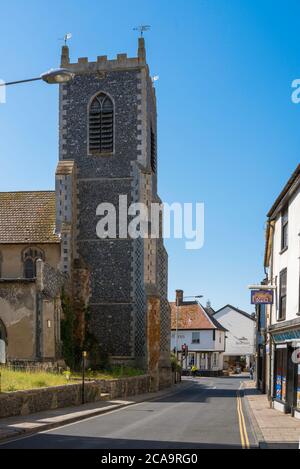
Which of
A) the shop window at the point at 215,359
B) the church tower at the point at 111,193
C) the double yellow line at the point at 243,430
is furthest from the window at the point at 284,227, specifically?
the shop window at the point at 215,359

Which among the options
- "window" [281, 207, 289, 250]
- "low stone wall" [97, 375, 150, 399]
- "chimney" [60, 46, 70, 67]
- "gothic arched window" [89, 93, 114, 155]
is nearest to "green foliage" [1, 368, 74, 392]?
"low stone wall" [97, 375, 150, 399]

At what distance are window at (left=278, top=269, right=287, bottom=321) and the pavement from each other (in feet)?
12.6

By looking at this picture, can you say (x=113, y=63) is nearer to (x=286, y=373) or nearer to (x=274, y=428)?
(x=286, y=373)

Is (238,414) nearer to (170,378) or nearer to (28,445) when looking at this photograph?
(28,445)

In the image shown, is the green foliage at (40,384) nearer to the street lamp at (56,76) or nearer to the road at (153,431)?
the road at (153,431)

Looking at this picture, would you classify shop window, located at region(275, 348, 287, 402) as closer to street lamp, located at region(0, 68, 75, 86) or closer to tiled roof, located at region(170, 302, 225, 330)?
street lamp, located at region(0, 68, 75, 86)

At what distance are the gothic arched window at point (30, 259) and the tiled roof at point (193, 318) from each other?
41.5 meters

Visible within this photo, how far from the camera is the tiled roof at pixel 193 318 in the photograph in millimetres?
77812

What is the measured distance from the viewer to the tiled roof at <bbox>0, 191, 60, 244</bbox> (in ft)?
128

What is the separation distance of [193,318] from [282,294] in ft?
174

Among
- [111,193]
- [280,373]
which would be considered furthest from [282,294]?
[111,193]

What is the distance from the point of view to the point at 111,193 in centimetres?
3928
